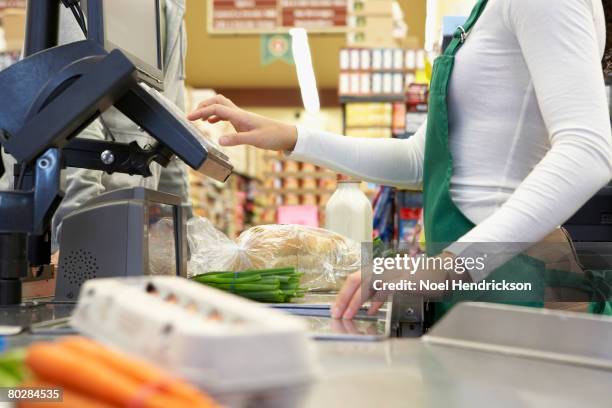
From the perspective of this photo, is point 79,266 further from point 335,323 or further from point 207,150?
point 335,323

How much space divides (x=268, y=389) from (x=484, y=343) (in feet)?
1.97

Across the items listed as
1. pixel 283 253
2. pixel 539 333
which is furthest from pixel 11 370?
Answer: pixel 283 253

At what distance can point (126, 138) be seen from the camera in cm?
269

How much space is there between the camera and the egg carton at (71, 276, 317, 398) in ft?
1.75

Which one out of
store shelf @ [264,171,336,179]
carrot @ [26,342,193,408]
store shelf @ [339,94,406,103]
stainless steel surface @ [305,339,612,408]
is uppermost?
store shelf @ [339,94,406,103]

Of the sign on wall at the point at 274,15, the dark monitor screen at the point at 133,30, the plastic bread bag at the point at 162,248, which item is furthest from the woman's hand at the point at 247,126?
the sign on wall at the point at 274,15

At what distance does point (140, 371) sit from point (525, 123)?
132 centimetres

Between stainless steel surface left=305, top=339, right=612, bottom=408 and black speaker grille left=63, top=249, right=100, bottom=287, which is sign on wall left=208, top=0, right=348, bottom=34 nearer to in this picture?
black speaker grille left=63, top=249, right=100, bottom=287

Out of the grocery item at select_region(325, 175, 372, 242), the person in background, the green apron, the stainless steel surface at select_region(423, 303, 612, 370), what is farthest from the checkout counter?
the grocery item at select_region(325, 175, 372, 242)

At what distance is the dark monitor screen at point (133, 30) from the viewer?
57.3 inches

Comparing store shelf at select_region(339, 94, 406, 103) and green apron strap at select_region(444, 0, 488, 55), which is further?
store shelf at select_region(339, 94, 406, 103)

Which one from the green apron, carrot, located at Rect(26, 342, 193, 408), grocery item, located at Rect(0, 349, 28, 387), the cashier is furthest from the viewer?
the green apron

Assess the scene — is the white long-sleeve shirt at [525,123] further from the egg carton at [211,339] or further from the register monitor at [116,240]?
the egg carton at [211,339]

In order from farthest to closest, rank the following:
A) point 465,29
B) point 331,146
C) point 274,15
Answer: point 274,15, point 331,146, point 465,29
